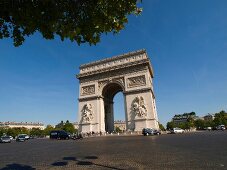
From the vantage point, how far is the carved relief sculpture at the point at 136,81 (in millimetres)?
39094

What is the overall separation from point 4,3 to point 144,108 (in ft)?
110

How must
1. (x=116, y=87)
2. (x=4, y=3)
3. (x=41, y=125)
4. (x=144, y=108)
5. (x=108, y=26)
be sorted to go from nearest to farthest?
(x=4, y=3), (x=108, y=26), (x=144, y=108), (x=116, y=87), (x=41, y=125)

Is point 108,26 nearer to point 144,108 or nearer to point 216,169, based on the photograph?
point 216,169

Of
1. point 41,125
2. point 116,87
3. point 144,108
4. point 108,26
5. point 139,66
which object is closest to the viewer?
point 108,26

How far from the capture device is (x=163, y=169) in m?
5.93

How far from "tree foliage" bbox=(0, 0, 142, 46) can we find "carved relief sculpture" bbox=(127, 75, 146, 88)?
1312 inches

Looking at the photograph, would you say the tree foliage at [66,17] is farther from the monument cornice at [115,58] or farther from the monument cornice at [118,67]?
the monument cornice at [115,58]

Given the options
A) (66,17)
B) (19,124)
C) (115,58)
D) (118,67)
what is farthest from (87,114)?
(19,124)

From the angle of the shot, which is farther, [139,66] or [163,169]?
[139,66]

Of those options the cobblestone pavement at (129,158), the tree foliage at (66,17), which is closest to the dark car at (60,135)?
the cobblestone pavement at (129,158)

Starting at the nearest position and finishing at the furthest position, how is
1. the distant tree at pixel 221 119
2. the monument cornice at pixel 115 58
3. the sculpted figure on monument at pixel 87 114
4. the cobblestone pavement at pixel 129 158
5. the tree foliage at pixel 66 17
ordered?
the tree foliage at pixel 66 17 → the cobblestone pavement at pixel 129 158 → the monument cornice at pixel 115 58 → the sculpted figure on monument at pixel 87 114 → the distant tree at pixel 221 119

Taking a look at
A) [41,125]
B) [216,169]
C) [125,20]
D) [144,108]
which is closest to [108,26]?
[125,20]

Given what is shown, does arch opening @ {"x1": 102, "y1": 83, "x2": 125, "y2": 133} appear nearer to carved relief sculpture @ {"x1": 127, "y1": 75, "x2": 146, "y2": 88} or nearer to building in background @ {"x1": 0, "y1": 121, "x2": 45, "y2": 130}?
carved relief sculpture @ {"x1": 127, "y1": 75, "x2": 146, "y2": 88}

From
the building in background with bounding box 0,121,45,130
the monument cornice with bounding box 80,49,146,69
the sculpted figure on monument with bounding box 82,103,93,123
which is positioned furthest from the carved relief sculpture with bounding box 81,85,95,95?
the building in background with bounding box 0,121,45,130
